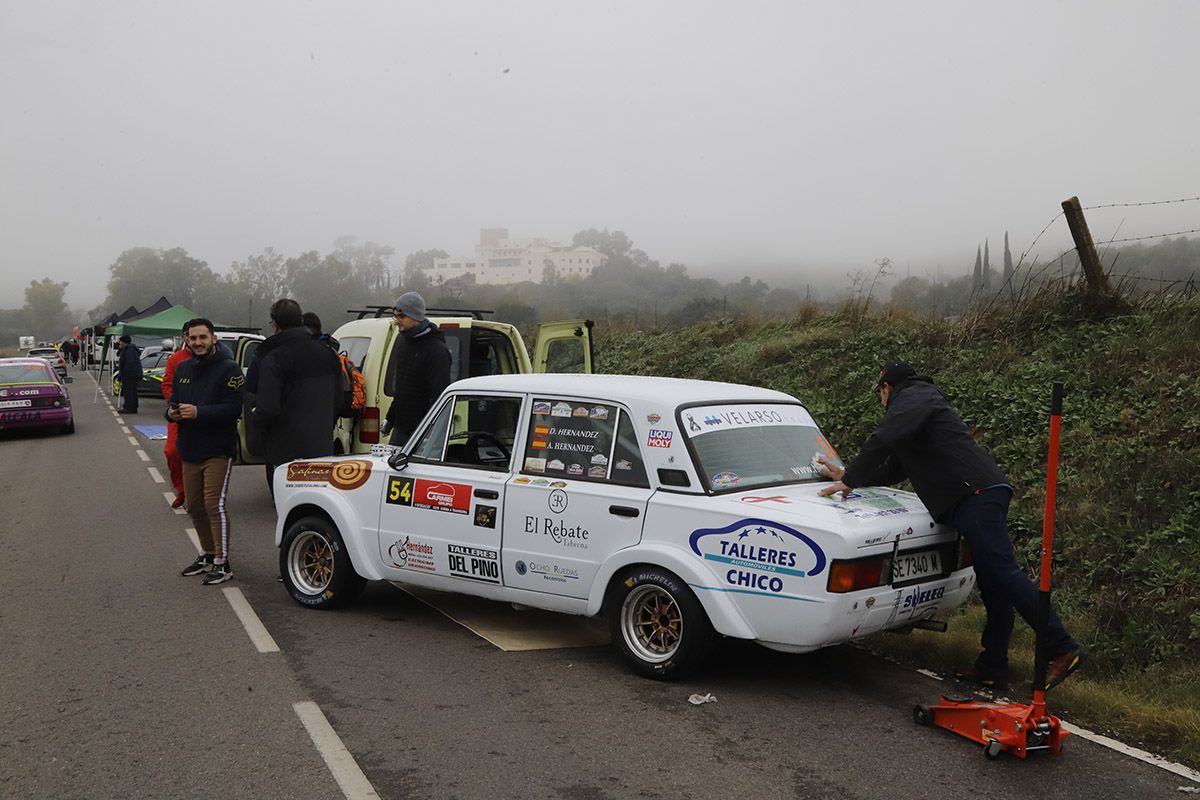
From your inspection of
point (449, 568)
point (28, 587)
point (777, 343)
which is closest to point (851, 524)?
point (449, 568)

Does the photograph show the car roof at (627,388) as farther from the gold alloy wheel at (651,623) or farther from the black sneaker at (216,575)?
the black sneaker at (216,575)

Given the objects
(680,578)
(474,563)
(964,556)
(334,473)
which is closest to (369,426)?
(334,473)

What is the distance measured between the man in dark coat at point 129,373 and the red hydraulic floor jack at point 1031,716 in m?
25.0

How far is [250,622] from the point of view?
22.8ft

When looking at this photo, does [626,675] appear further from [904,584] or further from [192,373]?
[192,373]

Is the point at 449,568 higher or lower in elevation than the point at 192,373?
lower

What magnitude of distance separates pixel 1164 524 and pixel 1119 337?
3.57 meters

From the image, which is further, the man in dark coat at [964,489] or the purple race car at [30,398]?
the purple race car at [30,398]

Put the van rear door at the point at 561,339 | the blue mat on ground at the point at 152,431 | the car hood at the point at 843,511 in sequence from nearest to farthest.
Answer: the car hood at the point at 843,511 → the van rear door at the point at 561,339 → the blue mat on ground at the point at 152,431

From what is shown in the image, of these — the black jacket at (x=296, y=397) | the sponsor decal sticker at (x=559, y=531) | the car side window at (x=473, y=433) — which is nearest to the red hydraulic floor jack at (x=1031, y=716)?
the sponsor decal sticker at (x=559, y=531)

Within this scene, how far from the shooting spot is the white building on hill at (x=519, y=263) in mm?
39250

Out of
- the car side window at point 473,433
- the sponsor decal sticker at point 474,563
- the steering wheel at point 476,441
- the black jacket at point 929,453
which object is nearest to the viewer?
the black jacket at point 929,453

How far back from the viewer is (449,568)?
6.55 meters

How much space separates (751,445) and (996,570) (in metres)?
1.47
